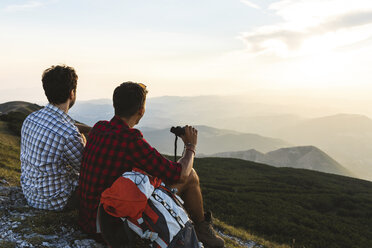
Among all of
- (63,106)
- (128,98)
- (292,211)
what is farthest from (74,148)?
(292,211)

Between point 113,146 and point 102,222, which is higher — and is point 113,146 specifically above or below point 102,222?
above

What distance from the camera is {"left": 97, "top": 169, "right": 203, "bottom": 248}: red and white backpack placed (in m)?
3.76

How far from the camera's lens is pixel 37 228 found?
562 centimetres

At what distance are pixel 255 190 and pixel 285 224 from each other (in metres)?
13.4

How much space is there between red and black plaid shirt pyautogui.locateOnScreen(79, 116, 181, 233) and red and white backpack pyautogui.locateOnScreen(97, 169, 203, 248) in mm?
227

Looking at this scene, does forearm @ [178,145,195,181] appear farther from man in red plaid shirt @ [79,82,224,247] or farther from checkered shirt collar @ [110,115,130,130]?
checkered shirt collar @ [110,115,130,130]

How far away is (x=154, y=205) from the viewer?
13.5 ft

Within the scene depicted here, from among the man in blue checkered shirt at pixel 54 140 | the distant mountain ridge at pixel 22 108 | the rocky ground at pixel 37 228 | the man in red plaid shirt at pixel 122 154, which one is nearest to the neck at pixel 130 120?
the man in red plaid shirt at pixel 122 154

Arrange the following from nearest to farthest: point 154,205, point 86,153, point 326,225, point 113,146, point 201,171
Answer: point 154,205, point 113,146, point 86,153, point 326,225, point 201,171

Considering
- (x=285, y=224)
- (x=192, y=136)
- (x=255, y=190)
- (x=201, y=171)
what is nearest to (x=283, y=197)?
(x=255, y=190)

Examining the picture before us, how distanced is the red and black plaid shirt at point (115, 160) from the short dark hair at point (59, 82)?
3.68 feet

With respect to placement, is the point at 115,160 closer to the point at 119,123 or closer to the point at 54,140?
the point at 119,123

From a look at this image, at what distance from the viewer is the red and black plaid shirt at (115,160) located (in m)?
4.27

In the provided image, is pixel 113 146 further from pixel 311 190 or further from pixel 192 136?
pixel 311 190
